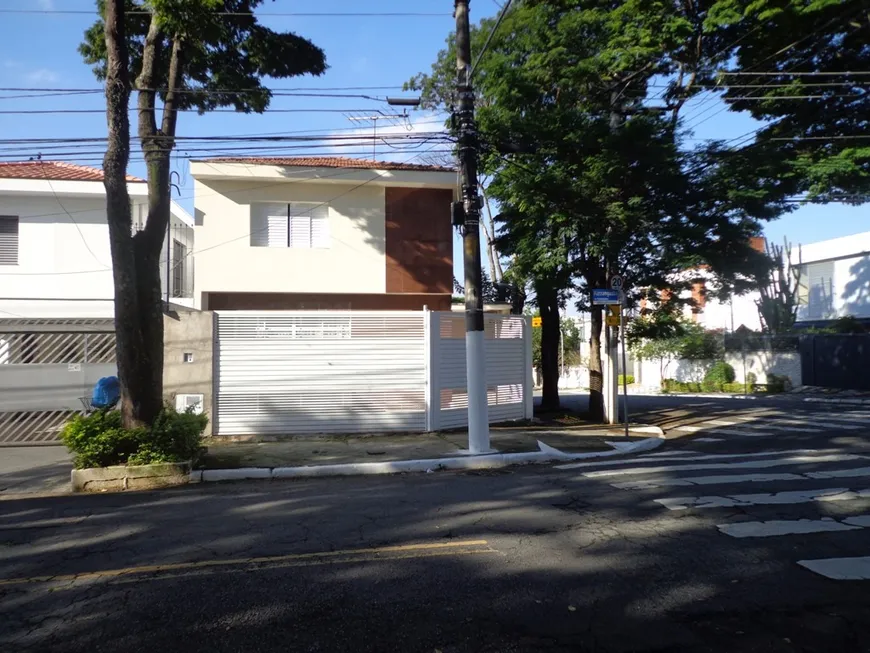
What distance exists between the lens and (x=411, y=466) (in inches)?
435

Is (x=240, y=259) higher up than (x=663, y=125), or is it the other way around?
(x=663, y=125)

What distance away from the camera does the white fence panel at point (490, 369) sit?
14.5m

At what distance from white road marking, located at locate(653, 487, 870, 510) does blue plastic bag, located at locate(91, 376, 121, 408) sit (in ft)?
32.3

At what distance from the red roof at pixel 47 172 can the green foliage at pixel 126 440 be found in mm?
11283

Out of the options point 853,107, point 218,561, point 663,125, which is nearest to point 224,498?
point 218,561

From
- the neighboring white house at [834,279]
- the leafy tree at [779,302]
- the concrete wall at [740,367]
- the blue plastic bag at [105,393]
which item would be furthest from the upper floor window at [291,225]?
the neighboring white house at [834,279]

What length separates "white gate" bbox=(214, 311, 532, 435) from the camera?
45.1 feet

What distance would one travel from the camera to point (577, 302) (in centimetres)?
1866

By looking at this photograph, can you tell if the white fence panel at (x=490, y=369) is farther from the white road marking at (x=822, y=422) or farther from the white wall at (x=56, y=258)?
the white wall at (x=56, y=258)

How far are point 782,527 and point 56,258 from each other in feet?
61.2

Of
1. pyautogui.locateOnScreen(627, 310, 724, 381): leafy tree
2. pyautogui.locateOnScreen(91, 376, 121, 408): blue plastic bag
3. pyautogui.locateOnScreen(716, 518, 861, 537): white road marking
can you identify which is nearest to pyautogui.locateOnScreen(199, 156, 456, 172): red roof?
pyautogui.locateOnScreen(91, 376, 121, 408): blue plastic bag

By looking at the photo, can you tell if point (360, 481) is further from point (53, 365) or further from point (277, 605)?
point (53, 365)

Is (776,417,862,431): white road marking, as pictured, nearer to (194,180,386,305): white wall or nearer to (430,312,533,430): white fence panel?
(430,312,533,430): white fence panel

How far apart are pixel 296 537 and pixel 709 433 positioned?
11399 millimetres
